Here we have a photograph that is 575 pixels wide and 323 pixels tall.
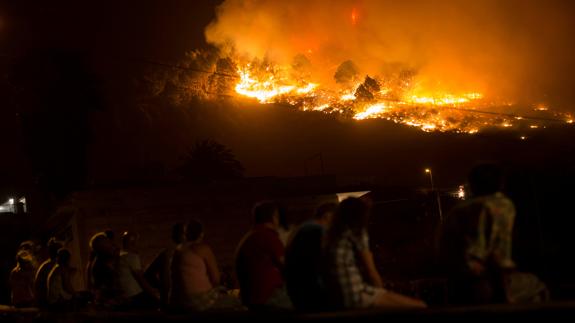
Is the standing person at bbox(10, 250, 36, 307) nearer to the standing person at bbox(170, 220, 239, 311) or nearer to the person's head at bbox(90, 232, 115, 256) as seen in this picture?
the person's head at bbox(90, 232, 115, 256)

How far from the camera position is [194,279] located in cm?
685

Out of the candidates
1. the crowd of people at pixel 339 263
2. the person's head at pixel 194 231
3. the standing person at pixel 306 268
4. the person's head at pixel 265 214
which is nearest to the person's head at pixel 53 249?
the crowd of people at pixel 339 263

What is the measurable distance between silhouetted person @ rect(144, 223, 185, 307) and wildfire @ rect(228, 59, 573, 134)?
23.1 metres

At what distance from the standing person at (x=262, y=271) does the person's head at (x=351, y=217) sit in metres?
1.10

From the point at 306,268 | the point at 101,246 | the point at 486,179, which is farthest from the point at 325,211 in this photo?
the point at 101,246

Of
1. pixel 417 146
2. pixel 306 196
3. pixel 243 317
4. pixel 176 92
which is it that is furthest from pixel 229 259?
pixel 417 146

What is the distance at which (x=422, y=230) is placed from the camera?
19844 millimetres

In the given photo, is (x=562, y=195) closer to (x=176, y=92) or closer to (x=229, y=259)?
(x=229, y=259)

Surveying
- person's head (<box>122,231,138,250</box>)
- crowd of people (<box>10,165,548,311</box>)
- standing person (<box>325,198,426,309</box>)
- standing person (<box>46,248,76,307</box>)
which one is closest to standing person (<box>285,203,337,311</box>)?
crowd of people (<box>10,165,548,311</box>)

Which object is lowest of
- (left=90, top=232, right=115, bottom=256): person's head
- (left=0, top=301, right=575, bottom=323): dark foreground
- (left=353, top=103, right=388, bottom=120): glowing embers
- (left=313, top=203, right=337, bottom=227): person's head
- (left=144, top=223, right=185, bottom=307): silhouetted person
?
(left=0, top=301, right=575, bottom=323): dark foreground

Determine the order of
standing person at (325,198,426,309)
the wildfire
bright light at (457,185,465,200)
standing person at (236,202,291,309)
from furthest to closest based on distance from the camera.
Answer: the wildfire
bright light at (457,185,465,200)
standing person at (236,202,291,309)
standing person at (325,198,426,309)

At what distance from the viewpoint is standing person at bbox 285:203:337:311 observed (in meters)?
5.36

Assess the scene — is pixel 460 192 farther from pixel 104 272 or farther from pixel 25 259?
pixel 104 272

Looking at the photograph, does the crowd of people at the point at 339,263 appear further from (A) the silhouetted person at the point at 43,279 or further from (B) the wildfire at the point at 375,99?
Result: (B) the wildfire at the point at 375,99
